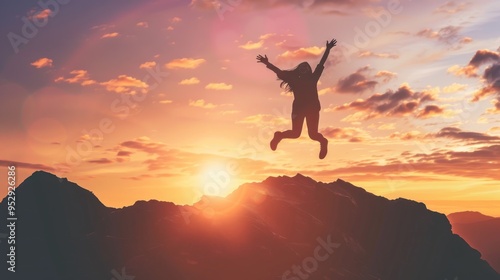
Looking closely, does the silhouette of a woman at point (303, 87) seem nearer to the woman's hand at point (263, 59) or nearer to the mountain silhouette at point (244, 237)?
the woman's hand at point (263, 59)

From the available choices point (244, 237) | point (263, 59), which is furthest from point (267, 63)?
point (244, 237)

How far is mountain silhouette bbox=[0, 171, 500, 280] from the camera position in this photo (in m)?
114

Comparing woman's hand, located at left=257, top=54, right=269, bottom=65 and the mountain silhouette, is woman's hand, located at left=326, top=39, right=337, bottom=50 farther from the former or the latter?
the mountain silhouette

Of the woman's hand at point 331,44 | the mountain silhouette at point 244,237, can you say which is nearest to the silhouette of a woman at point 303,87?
the woman's hand at point 331,44

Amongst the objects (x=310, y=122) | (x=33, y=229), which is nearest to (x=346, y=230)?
(x=33, y=229)

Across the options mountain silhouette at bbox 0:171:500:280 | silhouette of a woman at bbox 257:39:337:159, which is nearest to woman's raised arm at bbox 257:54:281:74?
silhouette of a woman at bbox 257:39:337:159

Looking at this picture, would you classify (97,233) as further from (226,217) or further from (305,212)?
(305,212)

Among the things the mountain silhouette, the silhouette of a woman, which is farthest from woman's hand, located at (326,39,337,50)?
the mountain silhouette

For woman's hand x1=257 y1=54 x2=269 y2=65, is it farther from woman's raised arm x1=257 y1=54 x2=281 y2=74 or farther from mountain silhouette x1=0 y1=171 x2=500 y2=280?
mountain silhouette x1=0 y1=171 x2=500 y2=280

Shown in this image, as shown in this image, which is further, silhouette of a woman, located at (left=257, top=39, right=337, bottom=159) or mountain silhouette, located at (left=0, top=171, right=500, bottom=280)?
mountain silhouette, located at (left=0, top=171, right=500, bottom=280)

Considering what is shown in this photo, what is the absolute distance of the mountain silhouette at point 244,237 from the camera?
114 meters

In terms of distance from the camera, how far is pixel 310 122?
13.0 meters

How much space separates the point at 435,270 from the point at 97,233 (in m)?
112

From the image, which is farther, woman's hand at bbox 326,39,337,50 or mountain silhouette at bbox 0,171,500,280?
mountain silhouette at bbox 0,171,500,280
